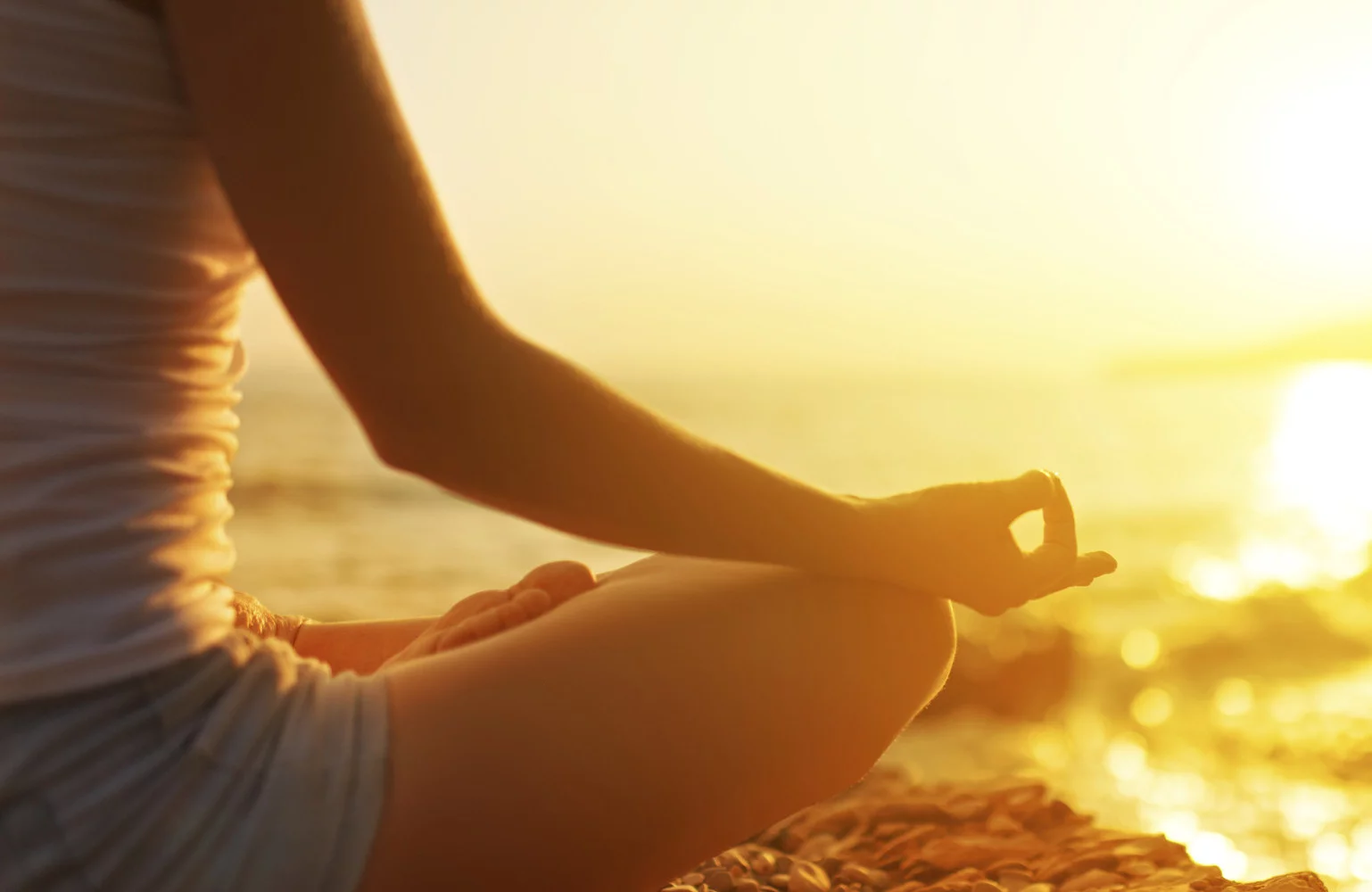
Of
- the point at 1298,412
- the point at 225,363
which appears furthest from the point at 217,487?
the point at 1298,412

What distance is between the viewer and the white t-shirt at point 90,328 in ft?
3.13

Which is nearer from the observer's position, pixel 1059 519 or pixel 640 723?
pixel 640 723

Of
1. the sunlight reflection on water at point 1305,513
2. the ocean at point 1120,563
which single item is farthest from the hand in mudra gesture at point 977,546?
the sunlight reflection on water at point 1305,513

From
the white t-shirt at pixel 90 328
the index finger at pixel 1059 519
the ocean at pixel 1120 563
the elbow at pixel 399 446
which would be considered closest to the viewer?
the white t-shirt at pixel 90 328

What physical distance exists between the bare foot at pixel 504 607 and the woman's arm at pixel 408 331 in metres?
0.25

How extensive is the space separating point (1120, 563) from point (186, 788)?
11237mm

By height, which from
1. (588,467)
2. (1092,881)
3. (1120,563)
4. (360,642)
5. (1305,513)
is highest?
(1305,513)

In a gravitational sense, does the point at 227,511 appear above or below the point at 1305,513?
below

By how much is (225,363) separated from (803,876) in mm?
1511

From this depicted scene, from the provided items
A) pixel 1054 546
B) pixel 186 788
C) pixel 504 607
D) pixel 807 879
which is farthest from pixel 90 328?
pixel 807 879

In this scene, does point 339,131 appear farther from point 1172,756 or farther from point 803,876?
point 1172,756

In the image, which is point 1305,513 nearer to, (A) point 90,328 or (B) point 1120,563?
(B) point 1120,563

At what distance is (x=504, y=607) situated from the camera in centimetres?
141

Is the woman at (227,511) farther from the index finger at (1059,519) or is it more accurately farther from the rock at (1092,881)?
the rock at (1092,881)
